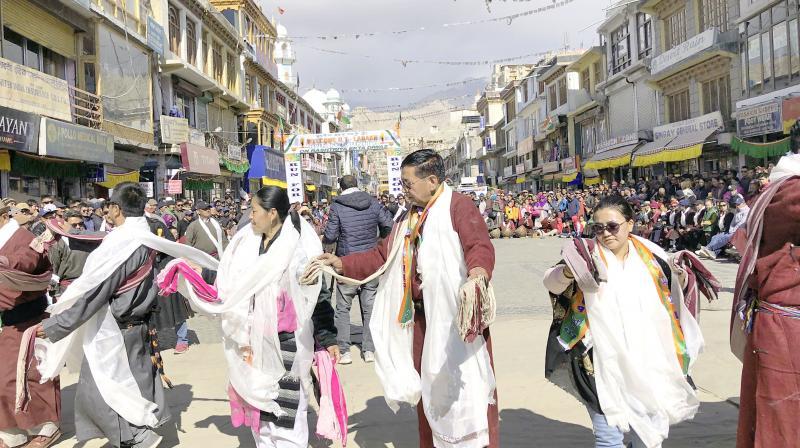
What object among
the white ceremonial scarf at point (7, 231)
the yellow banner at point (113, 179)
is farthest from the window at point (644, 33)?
the white ceremonial scarf at point (7, 231)

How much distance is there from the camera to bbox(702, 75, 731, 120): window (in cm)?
2144

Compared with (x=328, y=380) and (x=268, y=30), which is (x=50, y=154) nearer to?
(x=328, y=380)

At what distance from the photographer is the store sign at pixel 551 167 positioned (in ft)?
135

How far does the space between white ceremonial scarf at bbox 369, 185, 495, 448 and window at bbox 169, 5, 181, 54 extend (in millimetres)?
22136

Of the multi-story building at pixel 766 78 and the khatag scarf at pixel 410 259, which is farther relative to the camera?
the multi-story building at pixel 766 78

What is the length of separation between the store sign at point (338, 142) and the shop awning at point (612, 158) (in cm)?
1123

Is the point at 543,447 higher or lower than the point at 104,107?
lower

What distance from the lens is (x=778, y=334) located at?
9.16ft

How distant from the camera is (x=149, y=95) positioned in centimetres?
1980

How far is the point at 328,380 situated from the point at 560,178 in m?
38.1

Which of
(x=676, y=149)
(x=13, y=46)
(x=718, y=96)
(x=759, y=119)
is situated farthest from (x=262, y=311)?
(x=718, y=96)

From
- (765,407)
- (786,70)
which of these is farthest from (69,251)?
(786,70)

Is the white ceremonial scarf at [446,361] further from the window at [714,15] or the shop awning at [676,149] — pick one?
the window at [714,15]

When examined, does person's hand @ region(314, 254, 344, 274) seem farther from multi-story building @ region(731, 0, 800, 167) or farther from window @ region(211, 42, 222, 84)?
window @ region(211, 42, 222, 84)
